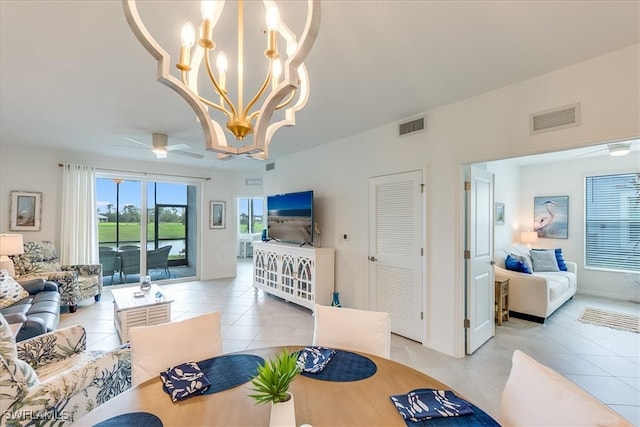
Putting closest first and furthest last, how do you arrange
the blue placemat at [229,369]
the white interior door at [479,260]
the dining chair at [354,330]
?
the blue placemat at [229,369]
the dining chair at [354,330]
the white interior door at [479,260]

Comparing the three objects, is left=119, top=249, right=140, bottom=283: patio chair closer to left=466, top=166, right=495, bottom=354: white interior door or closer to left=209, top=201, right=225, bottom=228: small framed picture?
left=209, top=201, right=225, bottom=228: small framed picture

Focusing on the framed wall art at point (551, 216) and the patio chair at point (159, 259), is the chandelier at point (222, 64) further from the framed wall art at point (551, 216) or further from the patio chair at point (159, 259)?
the framed wall art at point (551, 216)

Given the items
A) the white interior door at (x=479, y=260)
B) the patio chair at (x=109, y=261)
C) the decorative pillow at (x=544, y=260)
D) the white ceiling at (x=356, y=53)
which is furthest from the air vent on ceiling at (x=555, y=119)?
the patio chair at (x=109, y=261)

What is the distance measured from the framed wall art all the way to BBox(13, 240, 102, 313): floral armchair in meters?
8.33

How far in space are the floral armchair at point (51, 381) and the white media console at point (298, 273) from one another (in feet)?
8.77

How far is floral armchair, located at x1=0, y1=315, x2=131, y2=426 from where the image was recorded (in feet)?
4.16

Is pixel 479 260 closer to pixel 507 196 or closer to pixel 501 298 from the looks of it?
pixel 501 298

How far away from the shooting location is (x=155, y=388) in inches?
46.4

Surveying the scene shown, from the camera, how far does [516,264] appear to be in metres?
4.38

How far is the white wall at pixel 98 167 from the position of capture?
15.5 feet

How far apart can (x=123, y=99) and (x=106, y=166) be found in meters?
3.47

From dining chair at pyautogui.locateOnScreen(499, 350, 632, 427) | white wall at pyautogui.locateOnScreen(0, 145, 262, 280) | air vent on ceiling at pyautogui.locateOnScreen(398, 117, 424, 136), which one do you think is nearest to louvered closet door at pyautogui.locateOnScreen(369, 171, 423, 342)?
air vent on ceiling at pyautogui.locateOnScreen(398, 117, 424, 136)

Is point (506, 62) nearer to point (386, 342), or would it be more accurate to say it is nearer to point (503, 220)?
point (386, 342)

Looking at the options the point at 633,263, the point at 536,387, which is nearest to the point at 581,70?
the point at 536,387
